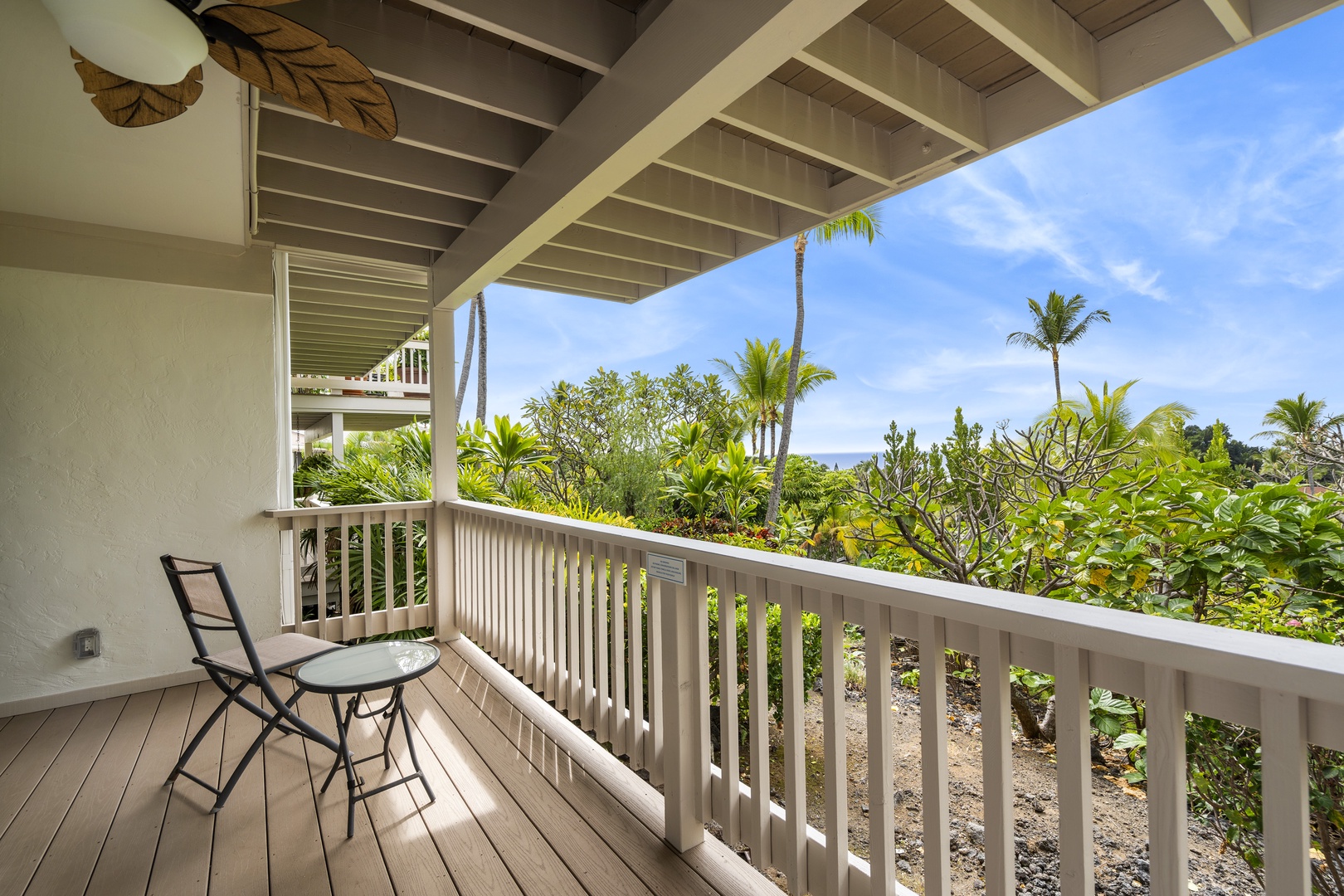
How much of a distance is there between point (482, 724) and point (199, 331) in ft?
8.43

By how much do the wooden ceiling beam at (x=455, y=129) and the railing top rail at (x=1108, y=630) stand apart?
218 cm

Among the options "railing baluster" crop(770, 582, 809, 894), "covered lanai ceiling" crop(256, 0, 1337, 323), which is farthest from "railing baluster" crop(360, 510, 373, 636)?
"railing baluster" crop(770, 582, 809, 894)

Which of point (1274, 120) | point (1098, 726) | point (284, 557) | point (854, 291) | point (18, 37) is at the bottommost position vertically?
point (1098, 726)

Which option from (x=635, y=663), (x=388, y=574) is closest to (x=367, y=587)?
(x=388, y=574)

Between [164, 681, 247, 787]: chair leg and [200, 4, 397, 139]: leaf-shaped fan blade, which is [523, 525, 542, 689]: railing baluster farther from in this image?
[200, 4, 397, 139]: leaf-shaped fan blade

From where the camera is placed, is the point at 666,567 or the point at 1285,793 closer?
the point at 1285,793

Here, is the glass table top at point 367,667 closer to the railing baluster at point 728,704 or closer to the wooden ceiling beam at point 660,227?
the railing baluster at point 728,704

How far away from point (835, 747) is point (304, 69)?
6.60 feet

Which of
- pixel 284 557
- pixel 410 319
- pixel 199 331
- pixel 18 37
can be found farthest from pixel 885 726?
pixel 410 319

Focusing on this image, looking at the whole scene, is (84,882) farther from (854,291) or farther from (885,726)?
(854,291)

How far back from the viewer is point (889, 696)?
130 cm

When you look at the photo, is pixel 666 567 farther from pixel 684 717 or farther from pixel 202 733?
pixel 202 733

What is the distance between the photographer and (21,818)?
212cm

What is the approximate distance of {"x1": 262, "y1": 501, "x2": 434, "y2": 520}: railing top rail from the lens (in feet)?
11.8
